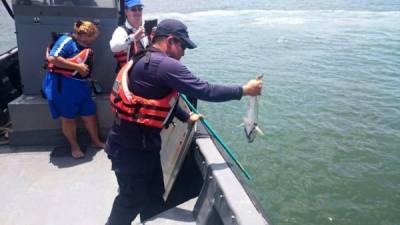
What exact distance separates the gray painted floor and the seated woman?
0.28m

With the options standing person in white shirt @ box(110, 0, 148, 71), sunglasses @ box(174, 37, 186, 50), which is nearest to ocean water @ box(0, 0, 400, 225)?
sunglasses @ box(174, 37, 186, 50)

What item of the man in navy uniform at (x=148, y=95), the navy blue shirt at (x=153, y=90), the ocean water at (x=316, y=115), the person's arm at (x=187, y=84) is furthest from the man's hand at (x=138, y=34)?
the ocean water at (x=316, y=115)

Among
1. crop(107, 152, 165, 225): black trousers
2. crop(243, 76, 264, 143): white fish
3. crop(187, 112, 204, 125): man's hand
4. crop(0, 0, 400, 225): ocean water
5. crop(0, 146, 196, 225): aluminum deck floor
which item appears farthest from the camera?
crop(0, 0, 400, 225): ocean water

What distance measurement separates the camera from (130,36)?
13.1 ft

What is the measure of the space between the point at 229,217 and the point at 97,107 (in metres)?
2.53

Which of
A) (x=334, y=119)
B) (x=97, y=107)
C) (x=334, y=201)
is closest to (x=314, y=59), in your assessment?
(x=334, y=119)

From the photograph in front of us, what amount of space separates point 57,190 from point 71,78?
115 cm

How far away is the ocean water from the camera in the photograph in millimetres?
6340

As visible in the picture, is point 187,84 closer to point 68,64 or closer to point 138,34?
point 138,34

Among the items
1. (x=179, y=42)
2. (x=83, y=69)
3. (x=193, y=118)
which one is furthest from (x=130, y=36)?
(x=179, y=42)

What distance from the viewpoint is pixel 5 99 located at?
17.6ft

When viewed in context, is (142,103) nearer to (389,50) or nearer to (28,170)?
(28,170)

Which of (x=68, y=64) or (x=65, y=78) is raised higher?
(x=68, y=64)

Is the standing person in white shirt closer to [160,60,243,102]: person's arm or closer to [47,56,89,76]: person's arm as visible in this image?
[47,56,89,76]: person's arm
